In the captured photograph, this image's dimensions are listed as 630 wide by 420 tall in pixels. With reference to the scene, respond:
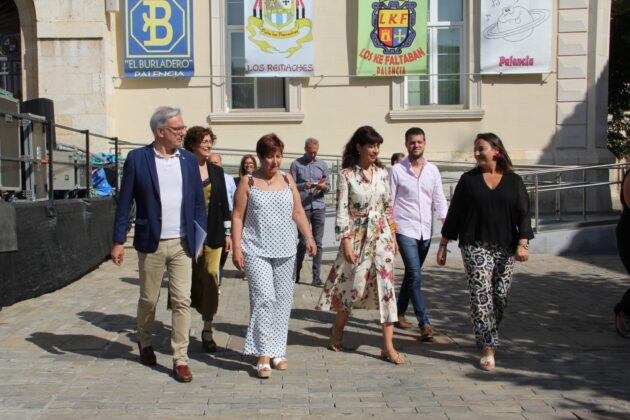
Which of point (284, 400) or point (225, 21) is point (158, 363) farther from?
point (225, 21)

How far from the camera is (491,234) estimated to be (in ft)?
18.8

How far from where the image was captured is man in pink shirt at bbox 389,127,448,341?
6.73 meters

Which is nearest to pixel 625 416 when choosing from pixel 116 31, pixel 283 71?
pixel 283 71

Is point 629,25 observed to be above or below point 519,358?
above

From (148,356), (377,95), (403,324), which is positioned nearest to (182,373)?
(148,356)

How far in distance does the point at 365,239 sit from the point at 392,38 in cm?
1012

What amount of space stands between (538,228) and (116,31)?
9.49 m

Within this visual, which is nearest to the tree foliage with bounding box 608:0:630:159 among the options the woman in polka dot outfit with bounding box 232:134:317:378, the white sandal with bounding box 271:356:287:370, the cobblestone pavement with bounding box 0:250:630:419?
the cobblestone pavement with bounding box 0:250:630:419

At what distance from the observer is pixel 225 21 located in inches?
610

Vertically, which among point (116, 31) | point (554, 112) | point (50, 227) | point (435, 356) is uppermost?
point (116, 31)

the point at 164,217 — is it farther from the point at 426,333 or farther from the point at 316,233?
the point at 316,233

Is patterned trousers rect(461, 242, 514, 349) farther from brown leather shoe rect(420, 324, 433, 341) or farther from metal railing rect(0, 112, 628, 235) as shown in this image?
metal railing rect(0, 112, 628, 235)

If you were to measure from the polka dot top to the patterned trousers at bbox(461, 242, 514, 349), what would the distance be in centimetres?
145

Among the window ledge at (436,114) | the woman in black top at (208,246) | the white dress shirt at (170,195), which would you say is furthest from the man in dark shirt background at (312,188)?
the window ledge at (436,114)
